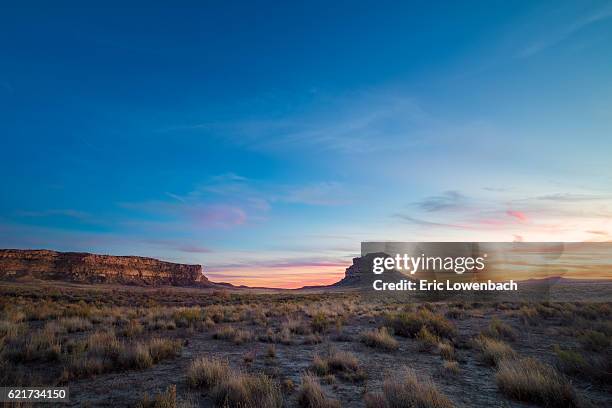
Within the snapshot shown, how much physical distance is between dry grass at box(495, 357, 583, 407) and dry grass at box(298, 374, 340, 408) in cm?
386

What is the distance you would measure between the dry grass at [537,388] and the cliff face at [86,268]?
4202 inches

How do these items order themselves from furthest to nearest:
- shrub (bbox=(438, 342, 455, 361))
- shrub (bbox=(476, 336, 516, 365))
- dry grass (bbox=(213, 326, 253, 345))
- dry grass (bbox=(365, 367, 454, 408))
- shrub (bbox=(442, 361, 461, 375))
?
dry grass (bbox=(213, 326, 253, 345)) < shrub (bbox=(438, 342, 455, 361)) < shrub (bbox=(476, 336, 516, 365)) < shrub (bbox=(442, 361, 461, 375)) < dry grass (bbox=(365, 367, 454, 408))

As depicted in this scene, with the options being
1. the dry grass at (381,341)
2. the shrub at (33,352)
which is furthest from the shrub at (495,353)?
the shrub at (33,352)

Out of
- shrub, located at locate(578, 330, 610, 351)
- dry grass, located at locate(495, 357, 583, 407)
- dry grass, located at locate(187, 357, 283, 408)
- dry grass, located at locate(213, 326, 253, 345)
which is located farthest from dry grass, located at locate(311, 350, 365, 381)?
shrub, located at locate(578, 330, 610, 351)

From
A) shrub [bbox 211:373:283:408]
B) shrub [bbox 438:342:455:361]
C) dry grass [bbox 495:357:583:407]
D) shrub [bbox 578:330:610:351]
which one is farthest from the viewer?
shrub [bbox 578:330:610:351]

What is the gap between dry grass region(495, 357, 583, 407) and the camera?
602 cm

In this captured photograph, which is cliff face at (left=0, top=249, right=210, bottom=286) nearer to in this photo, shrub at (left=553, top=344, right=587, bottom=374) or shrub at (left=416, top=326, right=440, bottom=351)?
shrub at (left=416, top=326, right=440, bottom=351)

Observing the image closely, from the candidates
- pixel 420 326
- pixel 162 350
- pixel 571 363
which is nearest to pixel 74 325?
pixel 162 350

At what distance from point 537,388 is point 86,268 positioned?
11394cm

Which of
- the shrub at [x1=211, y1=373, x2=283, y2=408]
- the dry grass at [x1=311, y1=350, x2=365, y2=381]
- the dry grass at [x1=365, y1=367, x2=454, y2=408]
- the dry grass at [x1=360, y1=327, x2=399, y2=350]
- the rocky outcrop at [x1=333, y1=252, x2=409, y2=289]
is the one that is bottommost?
the rocky outcrop at [x1=333, y1=252, x2=409, y2=289]

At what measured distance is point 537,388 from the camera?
6316 mm

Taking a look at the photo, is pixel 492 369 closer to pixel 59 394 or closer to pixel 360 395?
pixel 360 395

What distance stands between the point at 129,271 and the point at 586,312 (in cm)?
11725

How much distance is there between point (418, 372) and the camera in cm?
840
